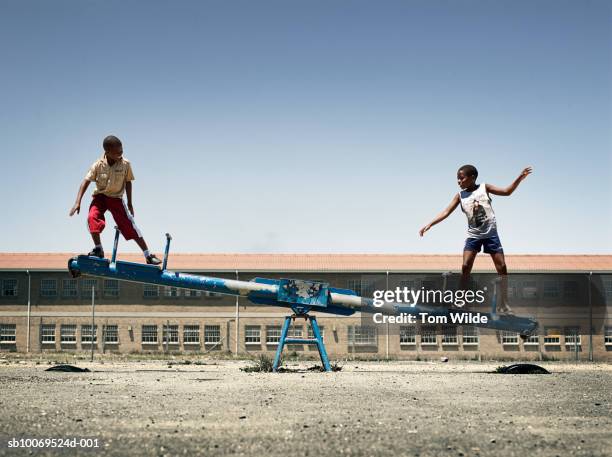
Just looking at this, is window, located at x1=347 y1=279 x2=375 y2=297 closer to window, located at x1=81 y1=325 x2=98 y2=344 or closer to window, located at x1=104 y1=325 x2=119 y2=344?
window, located at x1=104 y1=325 x2=119 y2=344

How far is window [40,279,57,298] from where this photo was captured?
46219 mm

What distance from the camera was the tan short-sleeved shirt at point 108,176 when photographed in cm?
1234

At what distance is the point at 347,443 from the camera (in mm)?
5984

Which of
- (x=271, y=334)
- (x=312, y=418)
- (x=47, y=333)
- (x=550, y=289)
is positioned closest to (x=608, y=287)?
(x=550, y=289)

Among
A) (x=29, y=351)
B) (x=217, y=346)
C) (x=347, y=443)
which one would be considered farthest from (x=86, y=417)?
(x=29, y=351)

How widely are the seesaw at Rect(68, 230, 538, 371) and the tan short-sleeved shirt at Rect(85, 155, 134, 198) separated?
1.03 m

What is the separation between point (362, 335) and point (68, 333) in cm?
1803

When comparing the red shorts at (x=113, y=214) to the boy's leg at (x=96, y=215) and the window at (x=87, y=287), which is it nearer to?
the boy's leg at (x=96, y=215)

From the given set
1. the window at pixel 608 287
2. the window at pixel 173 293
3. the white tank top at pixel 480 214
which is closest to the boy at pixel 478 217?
the white tank top at pixel 480 214

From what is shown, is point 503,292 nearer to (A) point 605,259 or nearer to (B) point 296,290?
(B) point 296,290

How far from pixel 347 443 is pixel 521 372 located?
10.9 meters

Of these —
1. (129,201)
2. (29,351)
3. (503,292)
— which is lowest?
(29,351)

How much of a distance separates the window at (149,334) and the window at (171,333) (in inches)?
21.7

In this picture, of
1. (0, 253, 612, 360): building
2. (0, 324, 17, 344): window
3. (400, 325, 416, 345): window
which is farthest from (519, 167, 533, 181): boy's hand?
(0, 324, 17, 344): window
